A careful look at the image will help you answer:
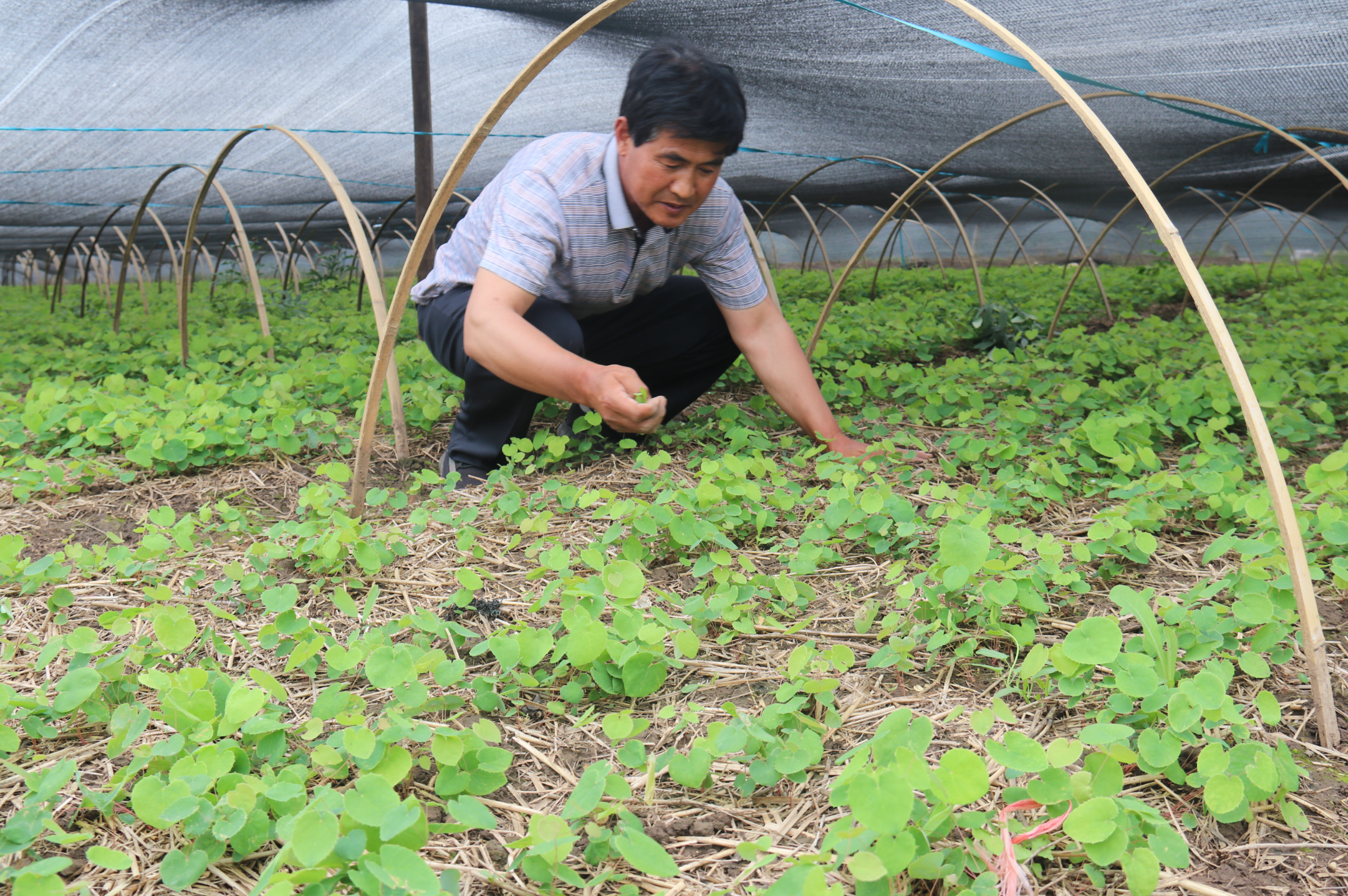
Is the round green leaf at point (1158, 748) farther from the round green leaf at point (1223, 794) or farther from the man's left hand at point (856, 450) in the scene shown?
Result: the man's left hand at point (856, 450)

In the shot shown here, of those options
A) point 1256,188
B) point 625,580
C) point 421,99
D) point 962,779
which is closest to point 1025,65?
point 625,580

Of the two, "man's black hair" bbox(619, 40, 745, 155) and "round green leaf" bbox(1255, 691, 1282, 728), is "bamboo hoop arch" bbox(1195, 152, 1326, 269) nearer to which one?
"man's black hair" bbox(619, 40, 745, 155)

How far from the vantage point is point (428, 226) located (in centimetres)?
177

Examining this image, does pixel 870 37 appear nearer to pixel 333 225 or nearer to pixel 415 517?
pixel 415 517

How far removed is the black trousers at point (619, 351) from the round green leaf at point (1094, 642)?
1.45 meters

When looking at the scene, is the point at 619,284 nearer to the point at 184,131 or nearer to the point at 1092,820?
the point at 1092,820

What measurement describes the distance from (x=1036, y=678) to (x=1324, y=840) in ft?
1.16

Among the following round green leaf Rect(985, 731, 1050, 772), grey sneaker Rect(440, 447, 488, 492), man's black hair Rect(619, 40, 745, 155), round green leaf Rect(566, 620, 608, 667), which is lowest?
grey sneaker Rect(440, 447, 488, 492)

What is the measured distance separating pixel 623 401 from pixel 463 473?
72 cm

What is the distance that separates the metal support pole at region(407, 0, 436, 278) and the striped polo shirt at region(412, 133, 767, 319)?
79.2 inches

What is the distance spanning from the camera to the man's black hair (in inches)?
72.9

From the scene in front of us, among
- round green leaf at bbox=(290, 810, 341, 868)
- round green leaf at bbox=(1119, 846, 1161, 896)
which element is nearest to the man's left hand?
round green leaf at bbox=(1119, 846, 1161, 896)

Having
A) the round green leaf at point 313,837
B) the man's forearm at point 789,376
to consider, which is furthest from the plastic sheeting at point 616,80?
the round green leaf at point 313,837

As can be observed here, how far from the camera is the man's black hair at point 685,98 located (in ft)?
6.07
